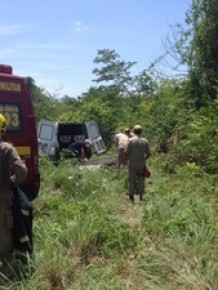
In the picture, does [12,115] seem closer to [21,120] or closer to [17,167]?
[21,120]

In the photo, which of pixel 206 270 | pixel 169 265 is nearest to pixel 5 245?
pixel 169 265

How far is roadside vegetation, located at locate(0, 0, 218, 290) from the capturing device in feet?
17.7

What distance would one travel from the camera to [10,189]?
19.3ft

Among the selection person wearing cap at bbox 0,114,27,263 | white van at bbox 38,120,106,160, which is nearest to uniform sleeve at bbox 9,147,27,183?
person wearing cap at bbox 0,114,27,263

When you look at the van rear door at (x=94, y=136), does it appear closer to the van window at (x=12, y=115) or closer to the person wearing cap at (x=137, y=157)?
the person wearing cap at (x=137, y=157)

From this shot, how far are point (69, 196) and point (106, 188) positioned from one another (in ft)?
4.15

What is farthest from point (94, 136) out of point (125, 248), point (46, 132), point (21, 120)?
point (125, 248)

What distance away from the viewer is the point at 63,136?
2177 centimetres

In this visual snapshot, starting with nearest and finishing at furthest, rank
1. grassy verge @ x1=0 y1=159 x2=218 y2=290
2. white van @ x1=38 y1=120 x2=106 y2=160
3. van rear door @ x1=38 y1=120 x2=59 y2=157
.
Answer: grassy verge @ x1=0 y1=159 x2=218 y2=290
van rear door @ x1=38 y1=120 x2=59 y2=157
white van @ x1=38 y1=120 x2=106 y2=160

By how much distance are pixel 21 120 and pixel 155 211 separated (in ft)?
8.08

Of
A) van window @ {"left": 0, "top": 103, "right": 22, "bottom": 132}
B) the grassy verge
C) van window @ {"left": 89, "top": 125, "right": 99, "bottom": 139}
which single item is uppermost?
van window @ {"left": 0, "top": 103, "right": 22, "bottom": 132}

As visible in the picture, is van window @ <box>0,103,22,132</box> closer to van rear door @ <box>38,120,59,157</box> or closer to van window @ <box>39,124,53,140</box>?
van rear door @ <box>38,120,59,157</box>

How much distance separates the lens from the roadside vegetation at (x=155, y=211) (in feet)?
17.7

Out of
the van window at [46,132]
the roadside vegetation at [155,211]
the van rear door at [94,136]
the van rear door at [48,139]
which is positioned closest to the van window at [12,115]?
the roadside vegetation at [155,211]
